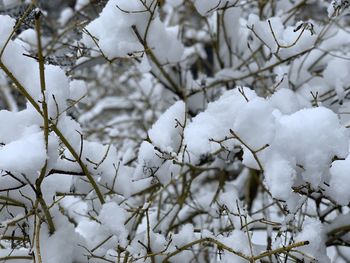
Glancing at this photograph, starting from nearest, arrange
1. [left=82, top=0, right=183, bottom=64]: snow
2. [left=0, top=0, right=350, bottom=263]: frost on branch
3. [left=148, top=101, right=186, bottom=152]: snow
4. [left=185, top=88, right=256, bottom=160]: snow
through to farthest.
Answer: [left=0, top=0, right=350, bottom=263]: frost on branch < [left=185, top=88, right=256, bottom=160]: snow < [left=148, top=101, right=186, bottom=152]: snow < [left=82, top=0, right=183, bottom=64]: snow

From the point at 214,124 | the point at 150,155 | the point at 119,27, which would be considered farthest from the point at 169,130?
the point at 119,27

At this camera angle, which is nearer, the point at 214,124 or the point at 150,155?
the point at 214,124

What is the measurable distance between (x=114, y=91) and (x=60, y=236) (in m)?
4.78

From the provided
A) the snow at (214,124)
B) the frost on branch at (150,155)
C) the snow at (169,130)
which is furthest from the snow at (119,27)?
the snow at (214,124)

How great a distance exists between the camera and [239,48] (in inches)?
112

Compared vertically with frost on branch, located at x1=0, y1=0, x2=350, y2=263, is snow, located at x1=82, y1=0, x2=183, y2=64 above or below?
above

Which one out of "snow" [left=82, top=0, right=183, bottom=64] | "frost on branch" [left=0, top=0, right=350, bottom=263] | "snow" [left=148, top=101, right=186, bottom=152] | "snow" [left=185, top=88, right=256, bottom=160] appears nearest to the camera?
"frost on branch" [left=0, top=0, right=350, bottom=263]

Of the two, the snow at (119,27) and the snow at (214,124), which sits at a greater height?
the snow at (119,27)

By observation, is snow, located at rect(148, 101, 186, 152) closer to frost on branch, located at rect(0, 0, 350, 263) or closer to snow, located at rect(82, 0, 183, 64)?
frost on branch, located at rect(0, 0, 350, 263)

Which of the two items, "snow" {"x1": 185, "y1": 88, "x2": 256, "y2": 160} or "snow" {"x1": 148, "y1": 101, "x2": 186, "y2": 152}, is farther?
"snow" {"x1": 148, "y1": 101, "x2": 186, "y2": 152}

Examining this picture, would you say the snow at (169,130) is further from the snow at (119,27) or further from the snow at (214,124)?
the snow at (119,27)

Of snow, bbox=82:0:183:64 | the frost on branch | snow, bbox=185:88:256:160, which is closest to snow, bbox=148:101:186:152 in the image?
the frost on branch

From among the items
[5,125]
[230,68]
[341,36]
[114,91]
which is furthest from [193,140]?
[114,91]

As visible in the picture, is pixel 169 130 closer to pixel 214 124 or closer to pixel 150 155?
pixel 150 155
